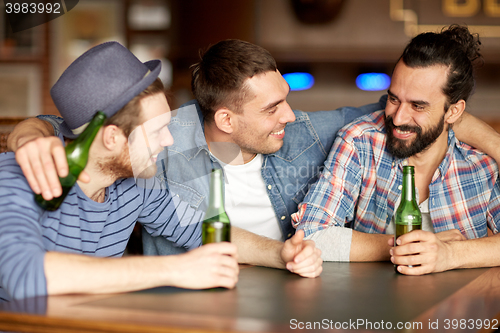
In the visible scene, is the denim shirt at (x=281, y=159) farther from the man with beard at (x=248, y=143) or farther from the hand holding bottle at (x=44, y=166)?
the hand holding bottle at (x=44, y=166)

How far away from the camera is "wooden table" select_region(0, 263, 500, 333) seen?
708mm

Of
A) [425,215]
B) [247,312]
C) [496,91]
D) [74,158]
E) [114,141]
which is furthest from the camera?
[496,91]

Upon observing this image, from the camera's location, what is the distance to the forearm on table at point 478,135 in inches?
60.5

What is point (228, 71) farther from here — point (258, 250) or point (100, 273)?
point (100, 273)

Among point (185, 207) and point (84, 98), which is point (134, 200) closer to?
point (185, 207)

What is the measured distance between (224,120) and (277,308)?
1.12m

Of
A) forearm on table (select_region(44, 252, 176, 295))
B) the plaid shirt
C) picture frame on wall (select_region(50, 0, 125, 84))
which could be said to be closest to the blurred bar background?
picture frame on wall (select_region(50, 0, 125, 84))

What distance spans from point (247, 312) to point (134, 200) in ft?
2.09

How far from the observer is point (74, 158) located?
3.40 feet

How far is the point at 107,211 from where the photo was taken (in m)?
1.23

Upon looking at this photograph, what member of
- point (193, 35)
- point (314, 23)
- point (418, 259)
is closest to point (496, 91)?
point (314, 23)

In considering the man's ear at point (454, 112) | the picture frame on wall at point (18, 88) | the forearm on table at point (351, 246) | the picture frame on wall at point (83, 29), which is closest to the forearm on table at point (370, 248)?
the forearm on table at point (351, 246)

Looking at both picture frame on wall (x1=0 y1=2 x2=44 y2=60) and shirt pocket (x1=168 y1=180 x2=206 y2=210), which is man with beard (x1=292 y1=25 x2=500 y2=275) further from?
picture frame on wall (x1=0 y1=2 x2=44 y2=60)

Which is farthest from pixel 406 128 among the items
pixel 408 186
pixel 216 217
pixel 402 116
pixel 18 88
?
pixel 18 88
